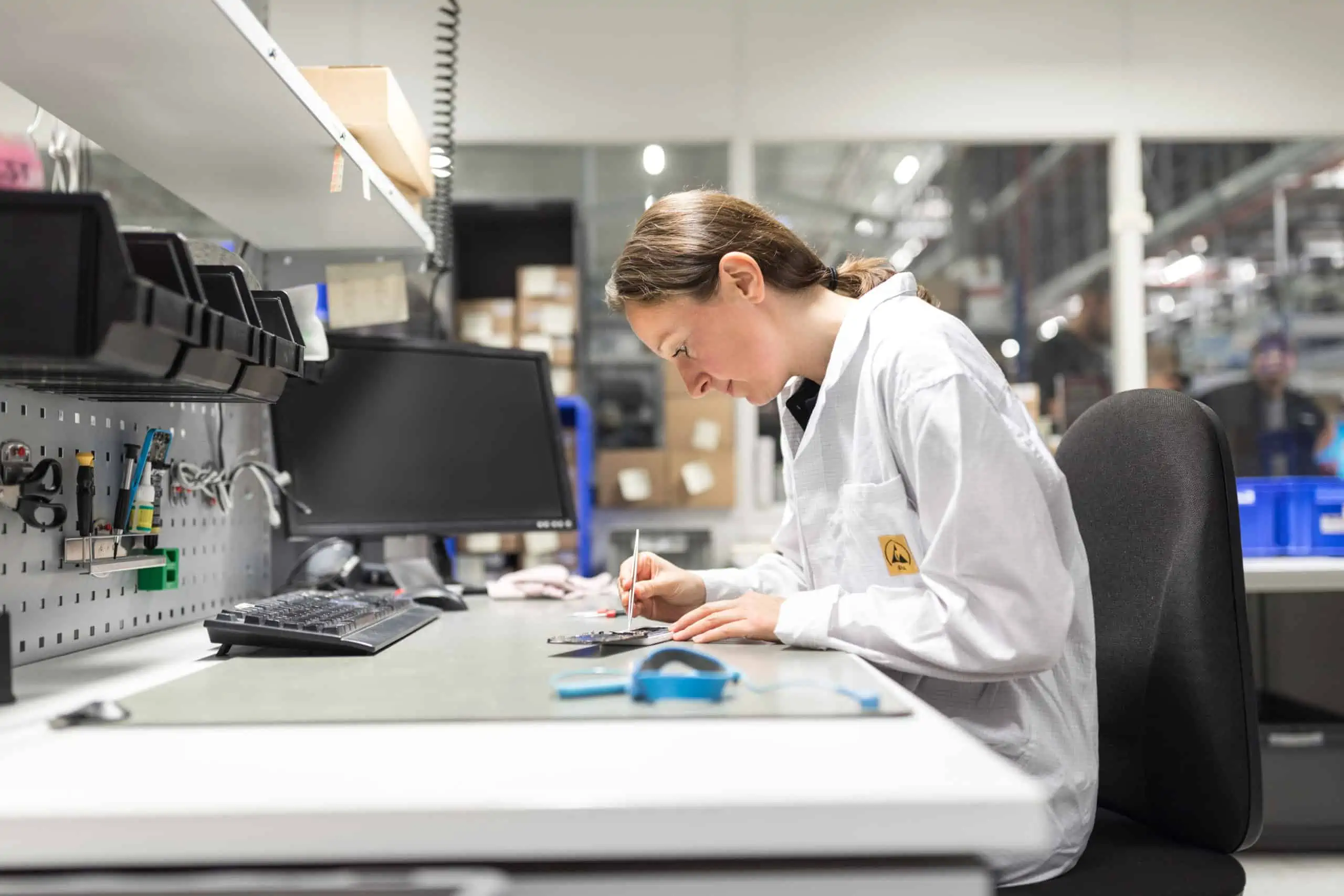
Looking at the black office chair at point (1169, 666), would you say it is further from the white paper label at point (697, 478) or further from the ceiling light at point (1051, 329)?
the ceiling light at point (1051, 329)

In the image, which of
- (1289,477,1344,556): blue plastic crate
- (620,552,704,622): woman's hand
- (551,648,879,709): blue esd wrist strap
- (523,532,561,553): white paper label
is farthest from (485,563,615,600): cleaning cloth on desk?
(1289,477,1344,556): blue plastic crate

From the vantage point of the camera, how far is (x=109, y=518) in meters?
1.14

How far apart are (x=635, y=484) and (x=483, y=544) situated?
59 cm

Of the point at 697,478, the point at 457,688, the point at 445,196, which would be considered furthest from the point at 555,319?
the point at 457,688

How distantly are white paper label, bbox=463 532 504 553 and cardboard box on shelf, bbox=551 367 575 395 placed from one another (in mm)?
511

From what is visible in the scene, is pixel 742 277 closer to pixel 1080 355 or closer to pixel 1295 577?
pixel 1295 577

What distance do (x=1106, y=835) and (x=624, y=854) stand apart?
729 millimetres

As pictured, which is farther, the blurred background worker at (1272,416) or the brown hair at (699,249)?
the blurred background worker at (1272,416)

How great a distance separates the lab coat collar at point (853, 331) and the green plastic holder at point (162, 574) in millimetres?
803

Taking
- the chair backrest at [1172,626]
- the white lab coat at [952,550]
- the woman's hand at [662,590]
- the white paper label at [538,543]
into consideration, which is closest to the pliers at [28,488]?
the woman's hand at [662,590]

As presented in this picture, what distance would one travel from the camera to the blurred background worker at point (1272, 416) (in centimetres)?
357

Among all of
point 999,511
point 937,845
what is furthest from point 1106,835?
point 937,845

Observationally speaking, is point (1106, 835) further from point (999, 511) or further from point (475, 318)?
point (475, 318)

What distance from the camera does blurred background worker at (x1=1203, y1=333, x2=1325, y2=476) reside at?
11.7 ft
